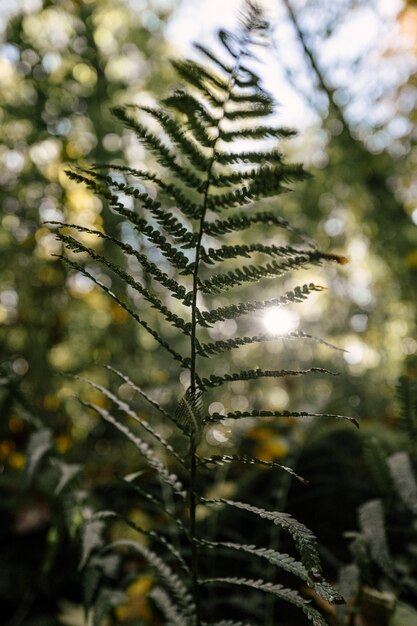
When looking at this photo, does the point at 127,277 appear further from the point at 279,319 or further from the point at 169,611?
the point at 169,611

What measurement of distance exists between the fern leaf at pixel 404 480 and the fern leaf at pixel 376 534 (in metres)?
0.05

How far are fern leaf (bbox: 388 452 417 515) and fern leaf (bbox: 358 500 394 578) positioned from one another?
0.05 m

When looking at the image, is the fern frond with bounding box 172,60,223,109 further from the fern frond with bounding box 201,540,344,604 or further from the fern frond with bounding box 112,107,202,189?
the fern frond with bounding box 201,540,344,604

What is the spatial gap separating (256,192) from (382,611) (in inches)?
34.0

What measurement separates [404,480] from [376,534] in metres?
0.15

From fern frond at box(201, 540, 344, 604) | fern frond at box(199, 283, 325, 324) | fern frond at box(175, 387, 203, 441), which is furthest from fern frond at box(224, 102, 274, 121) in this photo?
fern frond at box(201, 540, 344, 604)

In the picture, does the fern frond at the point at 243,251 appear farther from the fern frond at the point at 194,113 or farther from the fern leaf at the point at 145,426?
the fern leaf at the point at 145,426

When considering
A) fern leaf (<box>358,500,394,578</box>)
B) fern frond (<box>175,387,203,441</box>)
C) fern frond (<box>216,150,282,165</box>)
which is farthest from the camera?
fern leaf (<box>358,500,394,578</box>)

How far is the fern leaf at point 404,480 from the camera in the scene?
93 cm

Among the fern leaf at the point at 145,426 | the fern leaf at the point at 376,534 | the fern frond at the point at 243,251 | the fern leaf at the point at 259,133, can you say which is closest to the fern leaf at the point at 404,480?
the fern leaf at the point at 376,534

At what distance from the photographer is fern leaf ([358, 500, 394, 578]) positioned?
0.84 meters

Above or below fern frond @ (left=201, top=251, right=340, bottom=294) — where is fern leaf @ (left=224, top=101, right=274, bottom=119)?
above

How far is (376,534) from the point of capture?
0.87m

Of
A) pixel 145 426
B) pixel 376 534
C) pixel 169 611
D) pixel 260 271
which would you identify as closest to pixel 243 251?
pixel 260 271
